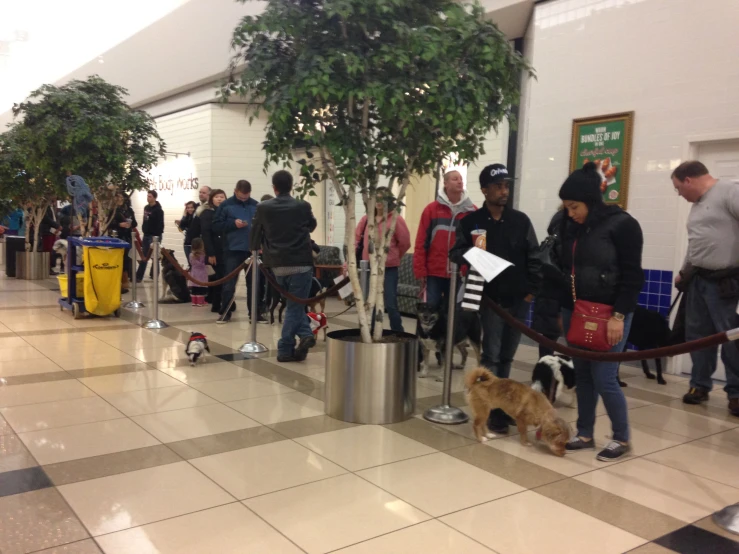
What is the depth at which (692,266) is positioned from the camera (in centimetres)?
436

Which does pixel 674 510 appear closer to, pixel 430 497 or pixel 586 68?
pixel 430 497

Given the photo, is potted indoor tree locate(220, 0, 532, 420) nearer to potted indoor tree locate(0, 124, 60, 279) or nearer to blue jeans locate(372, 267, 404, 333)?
blue jeans locate(372, 267, 404, 333)

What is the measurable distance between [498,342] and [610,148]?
293 centimetres

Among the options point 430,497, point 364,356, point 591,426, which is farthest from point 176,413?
point 591,426

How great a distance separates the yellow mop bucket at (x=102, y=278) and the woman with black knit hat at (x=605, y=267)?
17.7ft

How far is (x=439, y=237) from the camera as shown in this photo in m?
4.90

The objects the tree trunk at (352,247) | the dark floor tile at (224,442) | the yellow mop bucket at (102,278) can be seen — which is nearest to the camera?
the dark floor tile at (224,442)

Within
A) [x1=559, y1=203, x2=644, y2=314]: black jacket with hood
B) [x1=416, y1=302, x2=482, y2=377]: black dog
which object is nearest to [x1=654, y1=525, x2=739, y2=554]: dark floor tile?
[x1=559, y1=203, x2=644, y2=314]: black jacket with hood

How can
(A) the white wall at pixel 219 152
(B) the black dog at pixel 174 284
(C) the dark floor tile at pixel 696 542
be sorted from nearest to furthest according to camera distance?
(C) the dark floor tile at pixel 696 542
(B) the black dog at pixel 174 284
(A) the white wall at pixel 219 152

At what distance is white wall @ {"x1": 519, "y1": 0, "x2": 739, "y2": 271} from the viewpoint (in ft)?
16.6

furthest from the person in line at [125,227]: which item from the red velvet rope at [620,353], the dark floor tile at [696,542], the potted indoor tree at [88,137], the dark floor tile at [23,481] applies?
the dark floor tile at [696,542]

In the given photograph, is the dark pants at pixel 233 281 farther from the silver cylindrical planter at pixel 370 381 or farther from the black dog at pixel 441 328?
the silver cylindrical planter at pixel 370 381

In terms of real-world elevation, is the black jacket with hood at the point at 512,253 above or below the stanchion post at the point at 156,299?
above

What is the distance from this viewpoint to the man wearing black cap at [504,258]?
374cm
